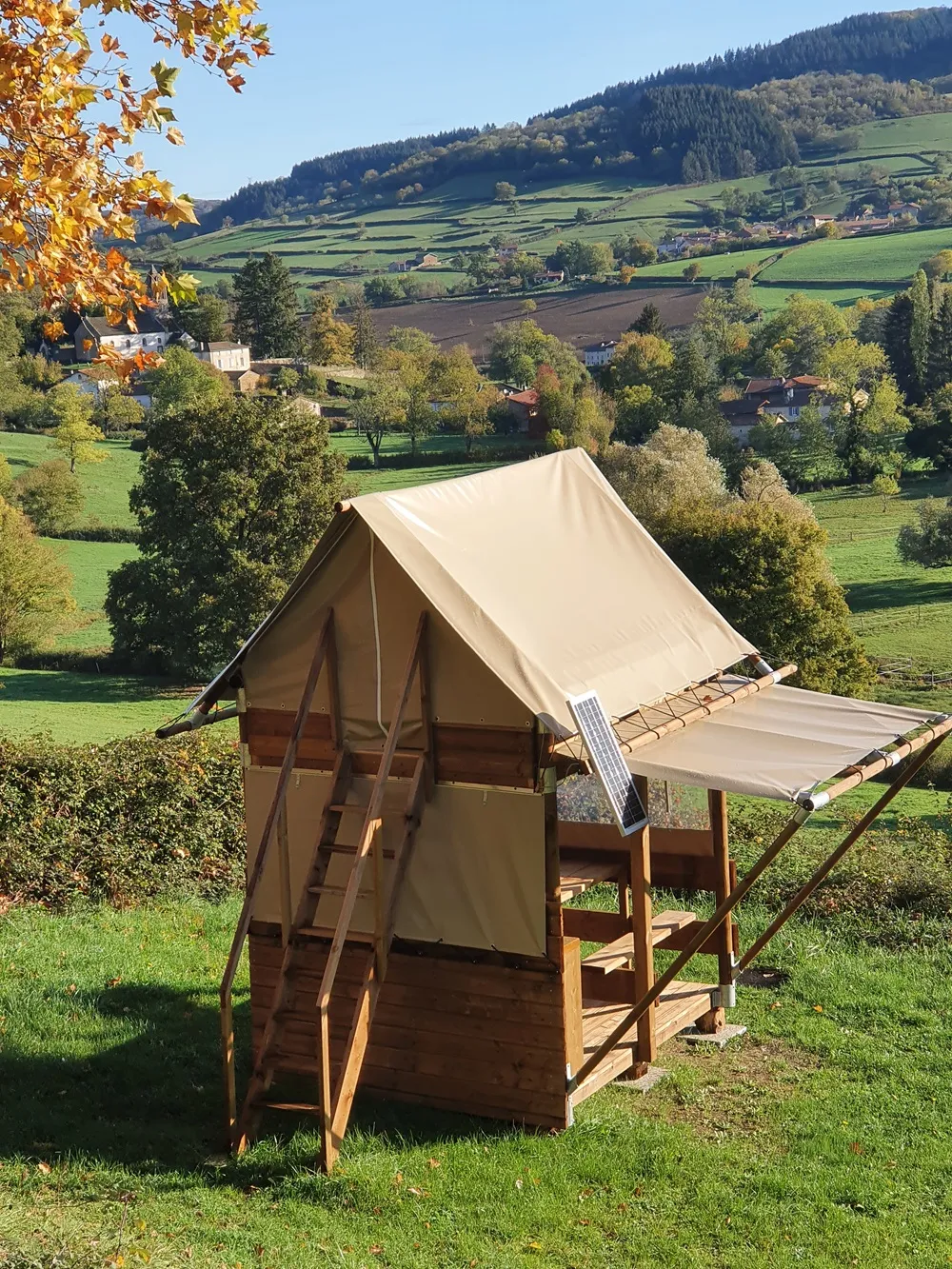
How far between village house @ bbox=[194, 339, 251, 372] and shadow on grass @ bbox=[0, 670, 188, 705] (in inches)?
3078

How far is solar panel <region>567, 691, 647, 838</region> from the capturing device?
7867 millimetres

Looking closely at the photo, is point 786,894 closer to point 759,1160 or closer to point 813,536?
point 759,1160

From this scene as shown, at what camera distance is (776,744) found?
28.9ft

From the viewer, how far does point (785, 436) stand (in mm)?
93875

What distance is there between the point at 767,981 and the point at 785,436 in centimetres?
8588

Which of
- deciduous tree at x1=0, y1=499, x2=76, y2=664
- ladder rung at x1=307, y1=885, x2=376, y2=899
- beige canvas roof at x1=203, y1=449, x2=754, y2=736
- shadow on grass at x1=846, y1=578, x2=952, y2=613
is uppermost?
beige canvas roof at x1=203, y1=449, x2=754, y2=736

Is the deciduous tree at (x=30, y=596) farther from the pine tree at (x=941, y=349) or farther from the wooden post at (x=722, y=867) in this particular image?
the pine tree at (x=941, y=349)

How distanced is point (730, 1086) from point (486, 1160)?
2.31 m

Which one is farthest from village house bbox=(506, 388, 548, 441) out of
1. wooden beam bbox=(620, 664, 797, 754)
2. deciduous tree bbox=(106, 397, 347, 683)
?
wooden beam bbox=(620, 664, 797, 754)

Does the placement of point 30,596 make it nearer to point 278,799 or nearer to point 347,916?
point 278,799

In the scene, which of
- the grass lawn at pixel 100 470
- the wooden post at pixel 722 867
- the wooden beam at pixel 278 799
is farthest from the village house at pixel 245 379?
the wooden beam at pixel 278 799

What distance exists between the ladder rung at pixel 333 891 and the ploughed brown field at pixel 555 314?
144277mm

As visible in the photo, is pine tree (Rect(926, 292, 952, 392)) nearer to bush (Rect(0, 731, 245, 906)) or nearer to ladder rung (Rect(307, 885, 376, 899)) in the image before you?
bush (Rect(0, 731, 245, 906))

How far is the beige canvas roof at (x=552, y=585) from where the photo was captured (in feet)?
27.9
